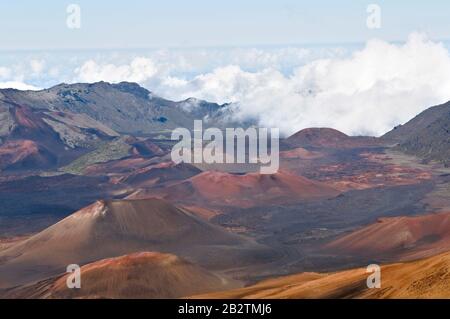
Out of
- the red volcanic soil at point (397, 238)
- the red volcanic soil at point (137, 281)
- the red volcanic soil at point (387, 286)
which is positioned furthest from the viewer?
the red volcanic soil at point (397, 238)

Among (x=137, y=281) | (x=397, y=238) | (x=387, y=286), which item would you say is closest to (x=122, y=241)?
(x=137, y=281)

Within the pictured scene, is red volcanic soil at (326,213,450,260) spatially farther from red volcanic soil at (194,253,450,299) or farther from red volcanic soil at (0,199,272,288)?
red volcanic soil at (194,253,450,299)

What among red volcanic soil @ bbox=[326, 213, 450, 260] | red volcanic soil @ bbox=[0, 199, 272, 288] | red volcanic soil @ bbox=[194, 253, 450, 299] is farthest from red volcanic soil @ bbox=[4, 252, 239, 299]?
red volcanic soil @ bbox=[326, 213, 450, 260]

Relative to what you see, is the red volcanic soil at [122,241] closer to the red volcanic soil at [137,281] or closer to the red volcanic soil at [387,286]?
the red volcanic soil at [137,281]

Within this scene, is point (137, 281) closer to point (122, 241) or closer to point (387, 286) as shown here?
point (122, 241)

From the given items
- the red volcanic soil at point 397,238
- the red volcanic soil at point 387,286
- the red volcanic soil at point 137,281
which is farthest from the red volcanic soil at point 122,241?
the red volcanic soil at point 387,286

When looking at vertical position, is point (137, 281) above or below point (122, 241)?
below
